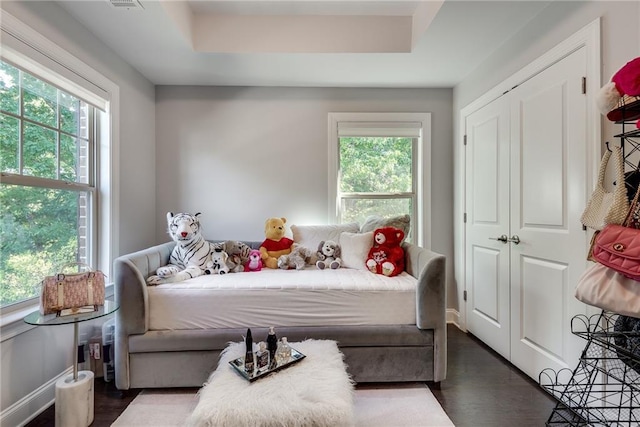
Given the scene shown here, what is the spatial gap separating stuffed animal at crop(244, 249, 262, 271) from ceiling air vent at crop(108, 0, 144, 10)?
1846 millimetres

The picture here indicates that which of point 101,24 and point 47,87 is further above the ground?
point 101,24

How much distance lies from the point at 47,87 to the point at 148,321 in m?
1.61

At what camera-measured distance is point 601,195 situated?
1.30 meters

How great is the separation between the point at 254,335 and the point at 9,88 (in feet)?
6.43

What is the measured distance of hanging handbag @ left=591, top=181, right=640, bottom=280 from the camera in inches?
41.8

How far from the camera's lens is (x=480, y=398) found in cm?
180

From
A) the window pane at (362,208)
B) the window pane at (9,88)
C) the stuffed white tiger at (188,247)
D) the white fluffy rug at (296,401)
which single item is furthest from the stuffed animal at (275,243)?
the window pane at (9,88)

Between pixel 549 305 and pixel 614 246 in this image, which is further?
pixel 549 305

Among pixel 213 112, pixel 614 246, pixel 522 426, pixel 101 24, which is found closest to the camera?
pixel 614 246

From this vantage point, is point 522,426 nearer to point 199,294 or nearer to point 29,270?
point 199,294

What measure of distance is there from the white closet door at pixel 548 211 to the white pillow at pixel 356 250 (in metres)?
1.05

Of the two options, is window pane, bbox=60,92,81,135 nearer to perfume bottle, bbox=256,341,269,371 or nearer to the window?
the window

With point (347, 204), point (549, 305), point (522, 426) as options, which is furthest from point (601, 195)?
point (347, 204)

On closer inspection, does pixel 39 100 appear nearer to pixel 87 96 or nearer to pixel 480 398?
pixel 87 96
